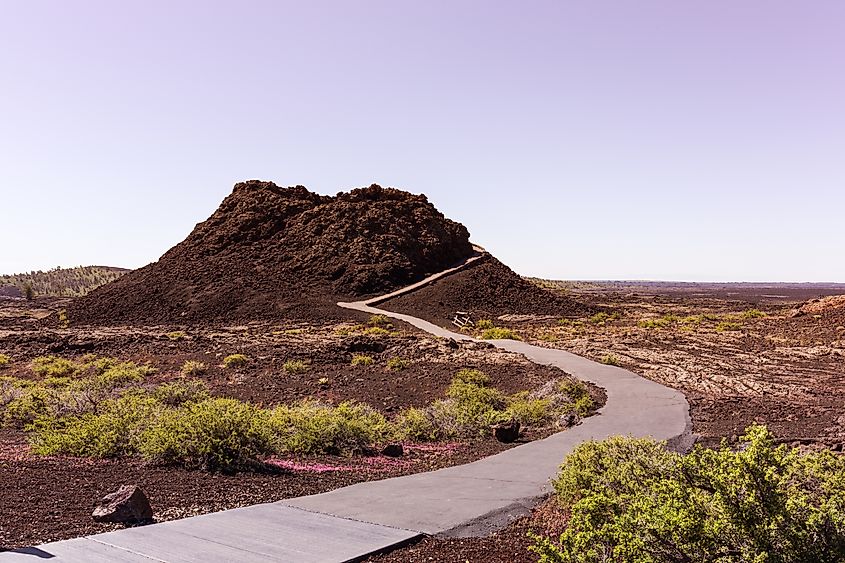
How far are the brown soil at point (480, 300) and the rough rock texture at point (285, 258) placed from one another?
383 centimetres

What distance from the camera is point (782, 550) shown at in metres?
3.92

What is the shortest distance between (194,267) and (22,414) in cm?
4100

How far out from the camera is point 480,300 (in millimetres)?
47688

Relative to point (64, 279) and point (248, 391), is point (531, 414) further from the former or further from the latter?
point (64, 279)

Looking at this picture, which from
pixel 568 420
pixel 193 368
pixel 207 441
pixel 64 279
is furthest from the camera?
pixel 64 279

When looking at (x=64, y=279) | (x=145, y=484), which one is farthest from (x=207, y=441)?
(x=64, y=279)

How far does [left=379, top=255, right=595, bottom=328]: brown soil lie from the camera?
44.8 meters

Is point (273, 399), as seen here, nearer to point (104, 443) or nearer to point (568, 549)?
point (104, 443)

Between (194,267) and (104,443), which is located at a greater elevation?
(194,267)

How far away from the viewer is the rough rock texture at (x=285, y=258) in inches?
1823

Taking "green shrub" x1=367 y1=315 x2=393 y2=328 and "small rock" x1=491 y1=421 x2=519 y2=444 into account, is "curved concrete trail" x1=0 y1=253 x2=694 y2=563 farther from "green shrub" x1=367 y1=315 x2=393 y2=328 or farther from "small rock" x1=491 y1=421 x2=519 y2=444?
"green shrub" x1=367 y1=315 x2=393 y2=328

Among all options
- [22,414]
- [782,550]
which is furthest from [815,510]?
[22,414]

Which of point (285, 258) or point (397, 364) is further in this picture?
A: point (285, 258)

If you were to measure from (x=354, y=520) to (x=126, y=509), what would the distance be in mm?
2180
